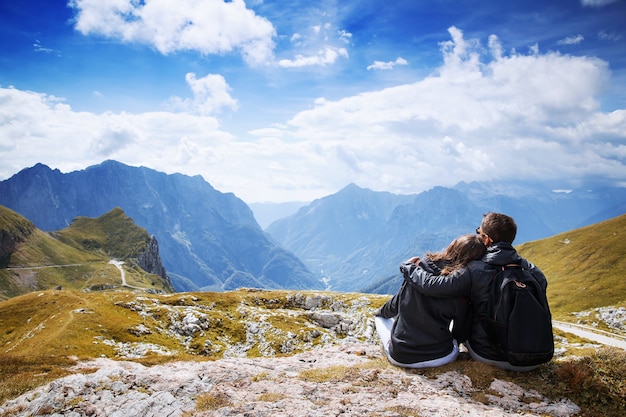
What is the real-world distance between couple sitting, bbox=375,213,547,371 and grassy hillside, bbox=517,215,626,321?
328 feet

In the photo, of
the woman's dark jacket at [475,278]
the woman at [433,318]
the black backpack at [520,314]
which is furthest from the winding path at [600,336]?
the woman's dark jacket at [475,278]

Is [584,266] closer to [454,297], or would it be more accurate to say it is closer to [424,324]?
[454,297]

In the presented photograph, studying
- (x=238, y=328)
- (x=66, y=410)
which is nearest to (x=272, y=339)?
(x=238, y=328)

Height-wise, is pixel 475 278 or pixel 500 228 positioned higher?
pixel 500 228

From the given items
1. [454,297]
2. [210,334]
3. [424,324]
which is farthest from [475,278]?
[210,334]

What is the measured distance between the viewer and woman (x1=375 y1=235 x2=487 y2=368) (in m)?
12.6

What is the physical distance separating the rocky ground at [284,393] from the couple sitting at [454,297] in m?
1.04

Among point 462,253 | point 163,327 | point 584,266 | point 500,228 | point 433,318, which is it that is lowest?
point 584,266

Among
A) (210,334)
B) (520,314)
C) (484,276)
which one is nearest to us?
(520,314)

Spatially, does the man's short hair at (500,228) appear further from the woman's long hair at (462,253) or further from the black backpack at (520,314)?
the black backpack at (520,314)

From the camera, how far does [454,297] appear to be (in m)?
12.6

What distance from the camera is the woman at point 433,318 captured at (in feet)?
41.2

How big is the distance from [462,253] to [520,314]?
259 cm

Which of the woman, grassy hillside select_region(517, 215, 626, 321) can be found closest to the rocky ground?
the woman
